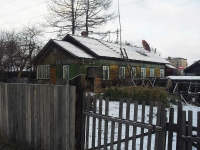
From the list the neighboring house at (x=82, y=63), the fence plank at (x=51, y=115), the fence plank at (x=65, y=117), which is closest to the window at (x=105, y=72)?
the neighboring house at (x=82, y=63)

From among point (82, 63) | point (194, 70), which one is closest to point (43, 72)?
point (82, 63)

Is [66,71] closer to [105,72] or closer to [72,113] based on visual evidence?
[105,72]

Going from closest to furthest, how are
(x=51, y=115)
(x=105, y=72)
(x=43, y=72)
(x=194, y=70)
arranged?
(x=51, y=115)
(x=105, y=72)
(x=43, y=72)
(x=194, y=70)

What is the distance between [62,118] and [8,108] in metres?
2.19

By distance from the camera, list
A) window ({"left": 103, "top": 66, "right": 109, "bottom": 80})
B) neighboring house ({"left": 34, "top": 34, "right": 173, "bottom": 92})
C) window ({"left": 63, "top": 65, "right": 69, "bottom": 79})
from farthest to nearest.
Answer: window ({"left": 103, "top": 66, "right": 109, "bottom": 80}) < window ({"left": 63, "top": 65, "right": 69, "bottom": 79}) < neighboring house ({"left": 34, "top": 34, "right": 173, "bottom": 92})

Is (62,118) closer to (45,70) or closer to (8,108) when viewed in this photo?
(8,108)

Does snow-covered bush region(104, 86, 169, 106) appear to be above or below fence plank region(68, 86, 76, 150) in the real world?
below

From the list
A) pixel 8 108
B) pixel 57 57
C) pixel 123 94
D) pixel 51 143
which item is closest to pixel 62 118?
pixel 51 143

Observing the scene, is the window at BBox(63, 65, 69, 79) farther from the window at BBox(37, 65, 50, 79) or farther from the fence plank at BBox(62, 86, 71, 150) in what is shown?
the fence plank at BBox(62, 86, 71, 150)

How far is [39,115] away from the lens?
14.2 feet

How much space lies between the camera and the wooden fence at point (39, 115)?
148 inches

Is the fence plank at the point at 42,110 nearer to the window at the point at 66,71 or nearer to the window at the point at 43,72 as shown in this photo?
the window at the point at 66,71

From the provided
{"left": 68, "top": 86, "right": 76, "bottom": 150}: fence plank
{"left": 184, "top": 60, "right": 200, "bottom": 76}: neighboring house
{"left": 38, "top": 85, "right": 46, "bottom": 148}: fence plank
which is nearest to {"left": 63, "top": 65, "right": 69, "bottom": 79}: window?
{"left": 38, "top": 85, "right": 46, "bottom": 148}: fence plank

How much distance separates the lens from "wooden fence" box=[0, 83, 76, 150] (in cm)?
375
